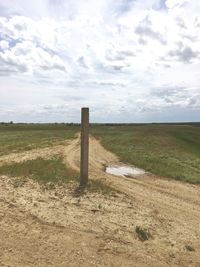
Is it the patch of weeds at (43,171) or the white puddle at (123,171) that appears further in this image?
the white puddle at (123,171)

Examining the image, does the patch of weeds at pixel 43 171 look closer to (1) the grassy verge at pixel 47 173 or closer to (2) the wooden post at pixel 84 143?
(1) the grassy verge at pixel 47 173

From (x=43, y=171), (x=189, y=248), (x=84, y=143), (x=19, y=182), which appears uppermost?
(x=84, y=143)

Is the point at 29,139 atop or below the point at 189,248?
atop

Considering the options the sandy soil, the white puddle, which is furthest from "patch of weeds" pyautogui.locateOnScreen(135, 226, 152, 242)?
the white puddle

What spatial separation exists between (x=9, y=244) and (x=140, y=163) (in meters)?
14.0

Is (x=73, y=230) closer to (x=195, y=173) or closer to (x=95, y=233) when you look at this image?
(x=95, y=233)

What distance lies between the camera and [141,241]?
845 centimetres

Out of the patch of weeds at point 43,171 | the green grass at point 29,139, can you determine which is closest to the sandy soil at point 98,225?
the patch of weeds at point 43,171

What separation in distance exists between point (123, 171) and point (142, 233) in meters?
10.2

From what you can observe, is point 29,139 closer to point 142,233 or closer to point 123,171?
point 123,171

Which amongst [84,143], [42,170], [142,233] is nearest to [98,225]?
[142,233]

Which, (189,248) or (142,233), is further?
(142,233)

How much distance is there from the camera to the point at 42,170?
17734 millimetres

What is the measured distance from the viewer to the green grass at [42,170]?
15720 millimetres
